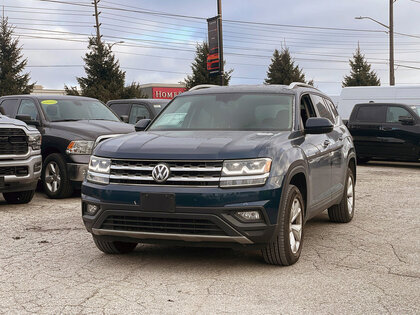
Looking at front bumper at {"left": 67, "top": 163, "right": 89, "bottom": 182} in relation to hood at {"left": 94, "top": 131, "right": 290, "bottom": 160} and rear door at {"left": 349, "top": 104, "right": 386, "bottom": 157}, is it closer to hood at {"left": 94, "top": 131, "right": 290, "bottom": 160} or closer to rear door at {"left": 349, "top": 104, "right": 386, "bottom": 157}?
hood at {"left": 94, "top": 131, "right": 290, "bottom": 160}

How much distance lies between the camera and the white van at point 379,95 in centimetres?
1905

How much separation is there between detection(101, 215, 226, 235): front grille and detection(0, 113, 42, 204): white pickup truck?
398 centimetres

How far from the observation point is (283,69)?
44750 mm

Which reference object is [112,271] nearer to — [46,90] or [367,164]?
[367,164]

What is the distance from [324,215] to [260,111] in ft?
8.93

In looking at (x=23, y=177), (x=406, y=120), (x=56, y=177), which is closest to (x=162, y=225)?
(x=23, y=177)

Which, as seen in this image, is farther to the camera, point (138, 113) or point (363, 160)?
point (363, 160)

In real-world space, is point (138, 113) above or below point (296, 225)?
above

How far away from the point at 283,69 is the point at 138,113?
32089 millimetres

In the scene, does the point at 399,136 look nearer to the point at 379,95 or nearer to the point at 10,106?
the point at 379,95

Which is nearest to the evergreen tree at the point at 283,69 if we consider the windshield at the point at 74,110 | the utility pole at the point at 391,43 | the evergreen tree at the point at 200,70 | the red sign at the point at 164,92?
the evergreen tree at the point at 200,70

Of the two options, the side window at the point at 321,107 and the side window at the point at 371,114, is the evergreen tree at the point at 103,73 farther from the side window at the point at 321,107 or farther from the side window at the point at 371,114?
the side window at the point at 321,107

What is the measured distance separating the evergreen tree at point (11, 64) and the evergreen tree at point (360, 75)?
90.1ft

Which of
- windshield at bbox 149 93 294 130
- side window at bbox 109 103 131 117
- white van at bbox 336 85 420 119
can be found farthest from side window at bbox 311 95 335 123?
white van at bbox 336 85 420 119
